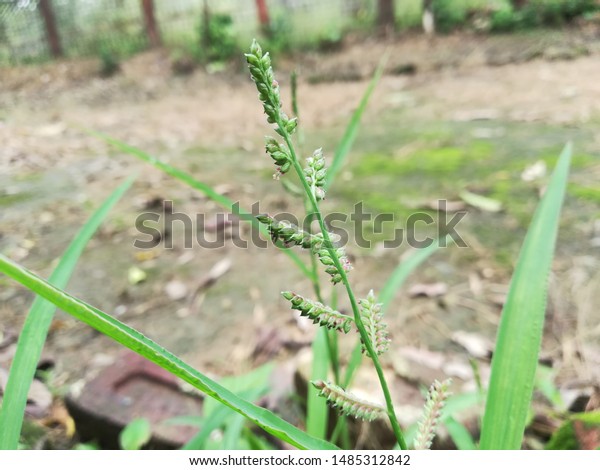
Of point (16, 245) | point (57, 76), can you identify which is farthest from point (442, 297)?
point (57, 76)

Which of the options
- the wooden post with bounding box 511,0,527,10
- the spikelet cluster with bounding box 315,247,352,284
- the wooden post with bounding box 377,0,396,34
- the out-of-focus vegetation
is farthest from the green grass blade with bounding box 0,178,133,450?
the wooden post with bounding box 377,0,396,34

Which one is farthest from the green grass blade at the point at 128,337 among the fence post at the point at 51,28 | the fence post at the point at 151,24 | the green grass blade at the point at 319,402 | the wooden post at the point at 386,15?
the fence post at the point at 51,28

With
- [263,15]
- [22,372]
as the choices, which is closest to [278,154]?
[22,372]

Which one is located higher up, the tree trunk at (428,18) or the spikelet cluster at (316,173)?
the tree trunk at (428,18)

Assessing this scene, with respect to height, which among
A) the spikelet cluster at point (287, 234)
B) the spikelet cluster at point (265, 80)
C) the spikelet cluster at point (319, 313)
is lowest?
the spikelet cluster at point (319, 313)

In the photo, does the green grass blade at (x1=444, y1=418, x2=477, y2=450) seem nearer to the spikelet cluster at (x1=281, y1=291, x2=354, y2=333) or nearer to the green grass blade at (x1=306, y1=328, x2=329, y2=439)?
the green grass blade at (x1=306, y1=328, x2=329, y2=439)

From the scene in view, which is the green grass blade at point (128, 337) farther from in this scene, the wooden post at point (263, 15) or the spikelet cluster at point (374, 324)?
the wooden post at point (263, 15)

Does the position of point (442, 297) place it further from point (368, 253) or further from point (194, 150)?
point (194, 150)

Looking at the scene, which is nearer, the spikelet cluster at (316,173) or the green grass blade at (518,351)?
the spikelet cluster at (316,173)
